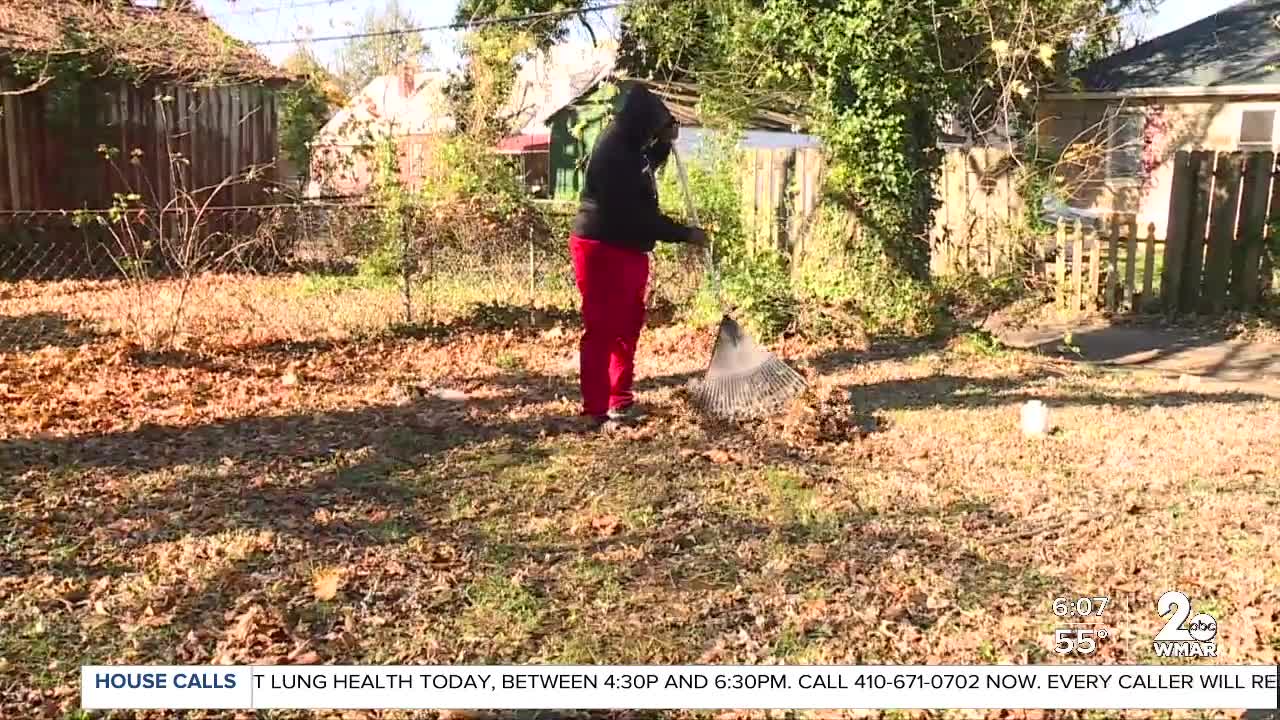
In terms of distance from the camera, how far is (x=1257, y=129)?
16953 millimetres

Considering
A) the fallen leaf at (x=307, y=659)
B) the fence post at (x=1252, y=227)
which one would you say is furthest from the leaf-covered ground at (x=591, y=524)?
the fence post at (x=1252, y=227)

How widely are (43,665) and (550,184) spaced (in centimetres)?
2541

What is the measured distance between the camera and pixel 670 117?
225 inches

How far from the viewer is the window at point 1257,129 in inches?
662

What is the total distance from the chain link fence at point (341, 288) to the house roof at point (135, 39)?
124 inches

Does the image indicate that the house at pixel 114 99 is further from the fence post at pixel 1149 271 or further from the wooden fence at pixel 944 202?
the fence post at pixel 1149 271

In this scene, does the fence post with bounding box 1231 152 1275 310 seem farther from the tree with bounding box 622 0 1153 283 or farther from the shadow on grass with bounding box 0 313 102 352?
the shadow on grass with bounding box 0 313 102 352

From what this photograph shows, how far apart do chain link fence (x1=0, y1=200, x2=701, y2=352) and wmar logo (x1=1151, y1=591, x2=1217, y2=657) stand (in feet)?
21.8

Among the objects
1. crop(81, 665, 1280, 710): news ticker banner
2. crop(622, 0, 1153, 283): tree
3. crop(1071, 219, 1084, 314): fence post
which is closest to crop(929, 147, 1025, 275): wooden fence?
crop(622, 0, 1153, 283): tree

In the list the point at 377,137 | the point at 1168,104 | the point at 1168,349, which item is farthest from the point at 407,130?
the point at 1168,104

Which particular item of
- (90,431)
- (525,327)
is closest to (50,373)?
(90,431)

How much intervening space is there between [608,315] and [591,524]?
1683mm

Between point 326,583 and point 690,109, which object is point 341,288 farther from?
point 690,109

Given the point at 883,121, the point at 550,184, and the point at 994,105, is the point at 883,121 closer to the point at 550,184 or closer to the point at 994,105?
the point at 994,105
